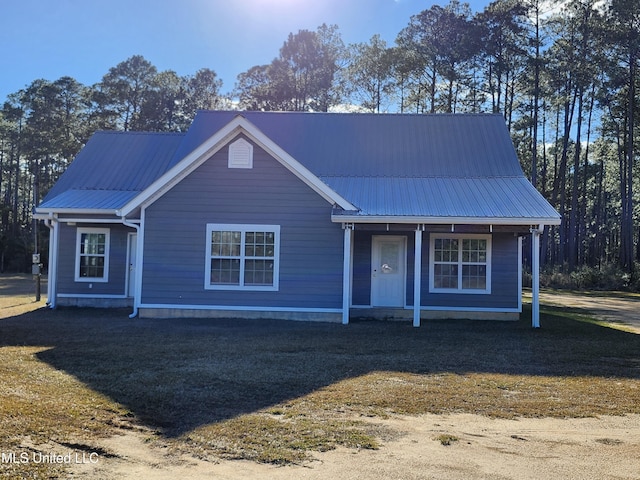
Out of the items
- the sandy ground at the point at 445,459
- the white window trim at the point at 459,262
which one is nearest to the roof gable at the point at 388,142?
the white window trim at the point at 459,262

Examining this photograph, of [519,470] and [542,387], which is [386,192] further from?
[519,470]

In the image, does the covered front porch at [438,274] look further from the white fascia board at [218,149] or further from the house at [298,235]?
the white fascia board at [218,149]

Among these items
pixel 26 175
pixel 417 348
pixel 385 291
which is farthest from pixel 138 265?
pixel 26 175

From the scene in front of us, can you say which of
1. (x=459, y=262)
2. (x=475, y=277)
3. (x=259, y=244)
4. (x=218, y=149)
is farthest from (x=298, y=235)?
(x=475, y=277)

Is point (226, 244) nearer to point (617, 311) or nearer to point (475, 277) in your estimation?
point (475, 277)

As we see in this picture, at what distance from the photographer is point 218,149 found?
13.1 m

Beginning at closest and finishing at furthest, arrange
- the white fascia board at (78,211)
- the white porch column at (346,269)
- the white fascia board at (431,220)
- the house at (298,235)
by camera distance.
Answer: the white fascia board at (431,220), the white porch column at (346,269), the house at (298,235), the white fascia board at (78,211)

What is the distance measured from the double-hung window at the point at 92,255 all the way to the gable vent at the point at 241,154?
4.81 meters

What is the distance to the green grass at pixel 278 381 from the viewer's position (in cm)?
492

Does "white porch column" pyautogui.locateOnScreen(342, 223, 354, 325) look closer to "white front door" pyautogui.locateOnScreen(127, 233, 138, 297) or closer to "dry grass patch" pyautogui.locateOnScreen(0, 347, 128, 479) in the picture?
"white front door" pyautogui.locateOnScreen(127, 233, 138, 297)

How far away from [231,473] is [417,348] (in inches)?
238

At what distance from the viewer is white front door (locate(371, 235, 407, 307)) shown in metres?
14.4

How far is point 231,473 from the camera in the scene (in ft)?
13.5

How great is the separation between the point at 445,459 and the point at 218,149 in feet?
33.0
